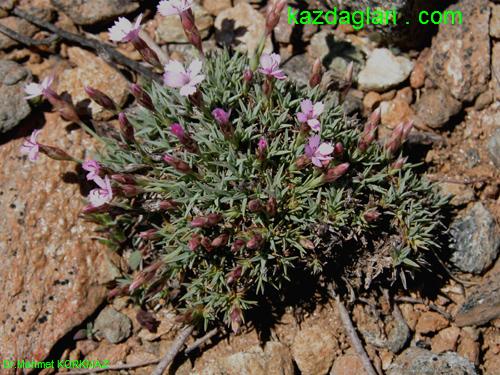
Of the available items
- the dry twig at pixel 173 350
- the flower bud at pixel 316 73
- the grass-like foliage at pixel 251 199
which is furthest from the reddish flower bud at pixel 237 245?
the flower bud at pixel 316 73

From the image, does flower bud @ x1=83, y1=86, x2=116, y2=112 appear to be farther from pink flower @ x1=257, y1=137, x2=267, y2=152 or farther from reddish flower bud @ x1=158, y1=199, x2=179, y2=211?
pink flower @ x1=257, y1=137, x2=267, y2=152

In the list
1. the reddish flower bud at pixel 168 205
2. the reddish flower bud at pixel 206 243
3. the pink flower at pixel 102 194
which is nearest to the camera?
the pink flower at pixel 102 194

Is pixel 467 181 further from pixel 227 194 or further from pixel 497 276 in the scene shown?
pixel 227 194

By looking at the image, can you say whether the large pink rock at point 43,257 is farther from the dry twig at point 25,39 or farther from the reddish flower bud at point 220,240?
the reddish flower bud at point 220,240

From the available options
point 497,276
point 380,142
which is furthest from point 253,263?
point 497,276

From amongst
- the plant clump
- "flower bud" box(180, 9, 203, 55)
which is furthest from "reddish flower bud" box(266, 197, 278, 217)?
"flower bud" box(180, 9, 203, 55)

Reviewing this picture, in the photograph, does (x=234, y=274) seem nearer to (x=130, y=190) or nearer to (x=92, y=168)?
(x=130, y=190)
